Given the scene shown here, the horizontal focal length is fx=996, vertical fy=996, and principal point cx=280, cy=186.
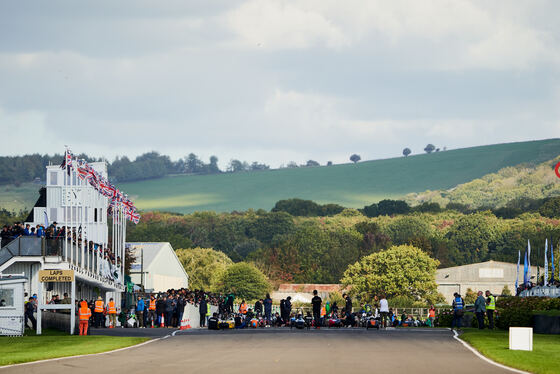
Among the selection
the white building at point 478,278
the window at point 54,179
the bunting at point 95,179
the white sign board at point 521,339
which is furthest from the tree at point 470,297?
the white sign board at point 521,339

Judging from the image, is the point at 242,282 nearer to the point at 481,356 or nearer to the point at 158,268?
the point at 158,268

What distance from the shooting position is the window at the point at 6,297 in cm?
4069

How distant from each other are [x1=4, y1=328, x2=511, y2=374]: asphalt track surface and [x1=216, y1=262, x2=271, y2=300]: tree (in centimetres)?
11493

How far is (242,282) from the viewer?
500 ft

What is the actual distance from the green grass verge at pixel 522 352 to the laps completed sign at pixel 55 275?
1599 centimetres

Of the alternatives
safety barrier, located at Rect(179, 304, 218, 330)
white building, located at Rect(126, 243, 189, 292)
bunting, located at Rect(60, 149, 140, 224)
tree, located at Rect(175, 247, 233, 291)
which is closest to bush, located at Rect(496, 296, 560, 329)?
safety barrier, located at Rect(179, 304, 218, 330)

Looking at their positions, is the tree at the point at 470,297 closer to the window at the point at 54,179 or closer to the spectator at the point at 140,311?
the window at the point at 54,179

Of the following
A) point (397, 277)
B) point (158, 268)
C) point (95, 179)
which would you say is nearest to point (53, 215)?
point (158, 268)

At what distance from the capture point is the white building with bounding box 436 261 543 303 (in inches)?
5920

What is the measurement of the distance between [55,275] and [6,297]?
7.28ft

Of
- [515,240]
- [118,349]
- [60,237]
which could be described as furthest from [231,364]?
[515,240]

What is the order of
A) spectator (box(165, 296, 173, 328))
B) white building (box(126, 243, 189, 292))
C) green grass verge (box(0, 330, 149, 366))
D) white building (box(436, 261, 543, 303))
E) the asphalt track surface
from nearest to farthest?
the asphalt track surface → green grass verge (box(0, 330, 149, 366)) → spectator (box(165, 296, 173, 328)) → white building (box(126, 243, 189, 292)) → white building (box(436, 261, 543, 303))

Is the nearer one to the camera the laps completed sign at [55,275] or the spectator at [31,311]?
the laps completed sign at [55,275]

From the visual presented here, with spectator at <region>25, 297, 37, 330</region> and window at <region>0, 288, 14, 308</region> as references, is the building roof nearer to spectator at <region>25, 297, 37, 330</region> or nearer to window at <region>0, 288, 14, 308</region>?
spectator at <region>25, 297, 37, 330</region>
